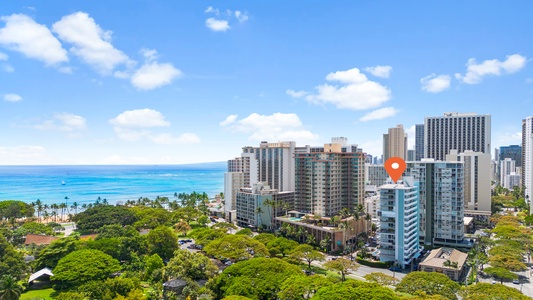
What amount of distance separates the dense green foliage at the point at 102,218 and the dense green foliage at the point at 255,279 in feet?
137

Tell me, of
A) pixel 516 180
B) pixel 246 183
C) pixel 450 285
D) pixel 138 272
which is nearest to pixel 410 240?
pixel 450 285

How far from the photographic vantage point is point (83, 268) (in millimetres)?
33406

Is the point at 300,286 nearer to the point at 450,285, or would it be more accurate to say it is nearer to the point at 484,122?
the point at 450,285

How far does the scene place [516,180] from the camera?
13625cm

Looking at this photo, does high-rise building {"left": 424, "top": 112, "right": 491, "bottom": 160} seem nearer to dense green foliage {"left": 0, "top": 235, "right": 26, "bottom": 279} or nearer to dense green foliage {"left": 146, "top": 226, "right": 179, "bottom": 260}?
dense green foliage {"left": 146, "top": 226, "right": 179, "bottom": 260}

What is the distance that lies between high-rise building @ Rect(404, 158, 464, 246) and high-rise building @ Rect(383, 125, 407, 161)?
9071cm

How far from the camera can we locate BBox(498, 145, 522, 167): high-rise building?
6624 inches

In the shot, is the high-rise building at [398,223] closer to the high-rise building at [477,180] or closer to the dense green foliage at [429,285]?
the dense green foliage at [429,285]

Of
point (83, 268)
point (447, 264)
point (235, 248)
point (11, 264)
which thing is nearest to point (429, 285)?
point (447, 264)

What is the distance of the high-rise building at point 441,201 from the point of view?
5609cm

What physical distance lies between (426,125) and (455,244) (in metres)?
62.1

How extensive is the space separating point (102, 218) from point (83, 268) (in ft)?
117

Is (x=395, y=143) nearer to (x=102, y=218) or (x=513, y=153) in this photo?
(x=513, y=153)

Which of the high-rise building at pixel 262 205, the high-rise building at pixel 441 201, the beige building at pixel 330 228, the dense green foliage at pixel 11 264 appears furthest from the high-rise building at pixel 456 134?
the dense green foliage at pixel 11 264
